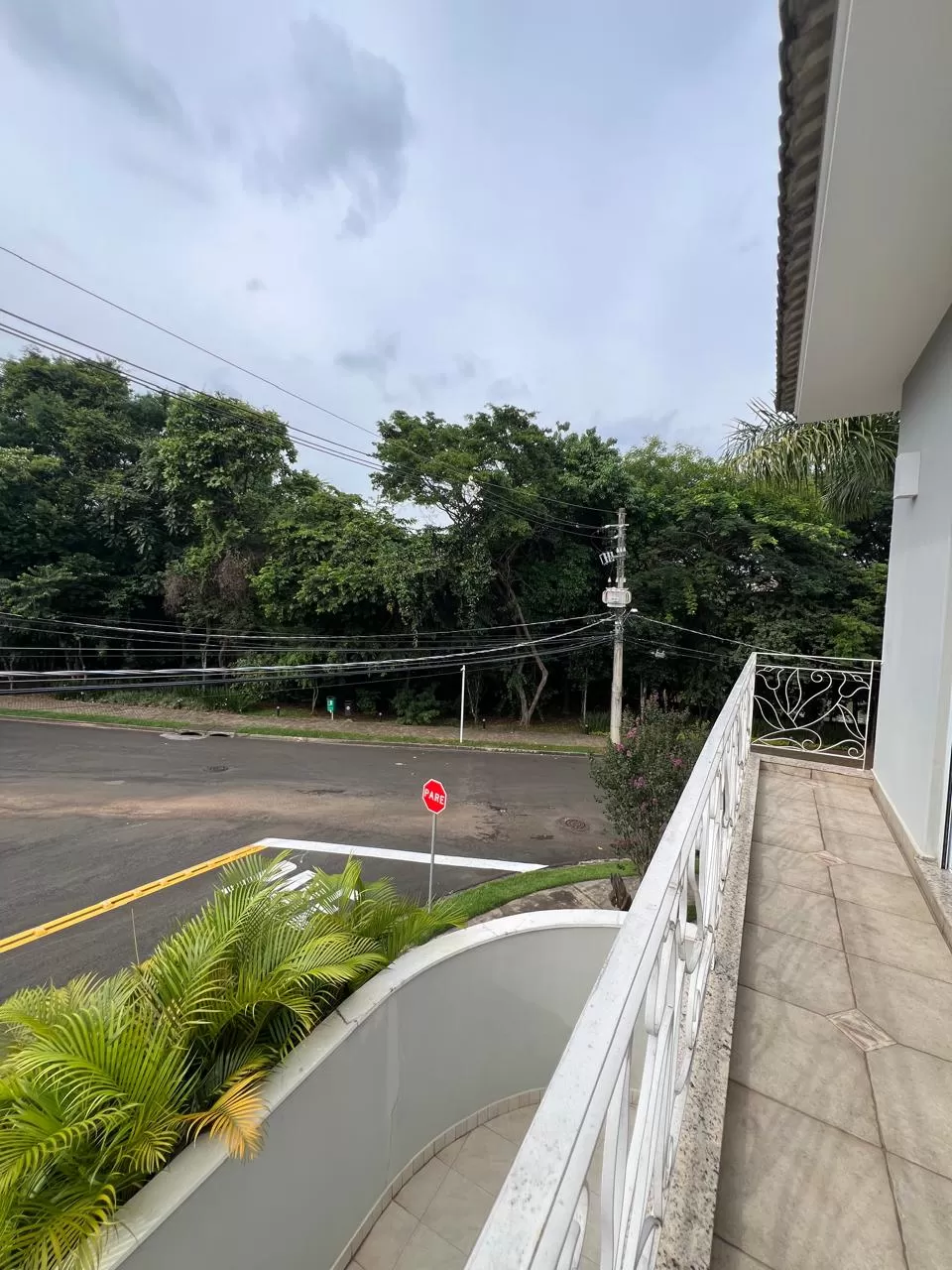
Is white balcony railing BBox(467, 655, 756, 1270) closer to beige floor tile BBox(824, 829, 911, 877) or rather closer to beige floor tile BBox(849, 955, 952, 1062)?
beige floor tile BBox(849, 955, 952, 1062)

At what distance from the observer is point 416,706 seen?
67.7 feet

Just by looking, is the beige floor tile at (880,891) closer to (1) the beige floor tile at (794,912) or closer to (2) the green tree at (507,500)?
(1) the beige floor tile at (794,912)

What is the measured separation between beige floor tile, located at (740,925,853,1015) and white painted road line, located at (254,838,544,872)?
264 inches

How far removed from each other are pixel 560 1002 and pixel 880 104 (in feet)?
19.1

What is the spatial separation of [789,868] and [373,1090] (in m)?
2.91

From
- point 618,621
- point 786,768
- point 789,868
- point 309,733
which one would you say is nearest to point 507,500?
point 618,621

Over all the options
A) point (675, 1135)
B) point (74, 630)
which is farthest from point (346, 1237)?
point (74, 630)

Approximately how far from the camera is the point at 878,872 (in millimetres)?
2873

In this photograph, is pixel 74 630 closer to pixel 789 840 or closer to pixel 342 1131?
pixel 342 1131

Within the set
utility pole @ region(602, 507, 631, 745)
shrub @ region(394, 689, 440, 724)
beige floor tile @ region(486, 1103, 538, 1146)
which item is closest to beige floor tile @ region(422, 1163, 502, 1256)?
beige floor tile @ region(486, 1103, 538, 1146)

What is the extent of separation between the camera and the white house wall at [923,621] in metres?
2.75

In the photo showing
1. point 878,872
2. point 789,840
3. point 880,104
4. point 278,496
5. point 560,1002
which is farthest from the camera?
point 278,496

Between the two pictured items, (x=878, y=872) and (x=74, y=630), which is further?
(x=74, y=630)

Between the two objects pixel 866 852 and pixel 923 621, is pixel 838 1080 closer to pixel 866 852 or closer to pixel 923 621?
pixel 866 852
